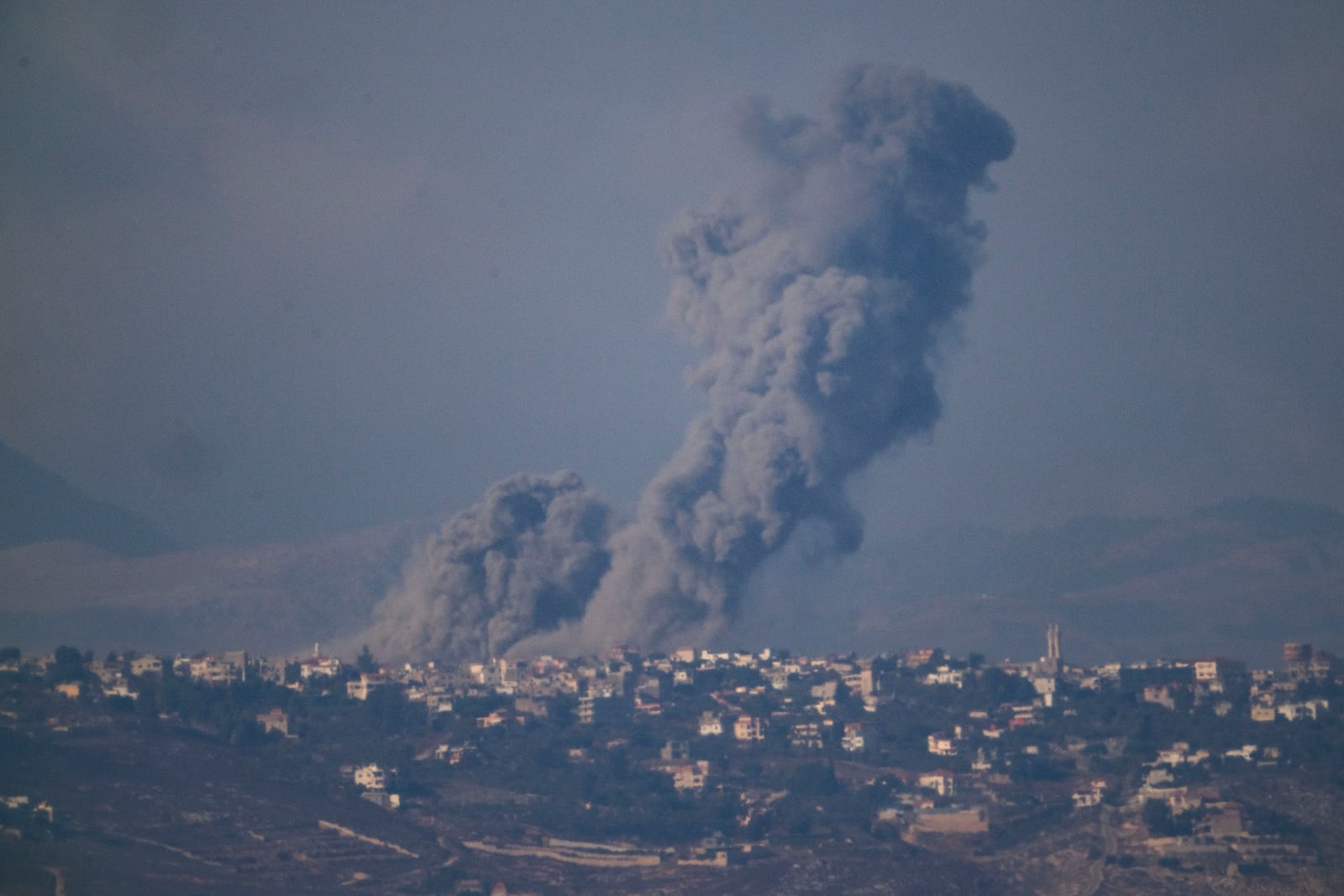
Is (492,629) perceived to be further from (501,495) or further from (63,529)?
(63,529)

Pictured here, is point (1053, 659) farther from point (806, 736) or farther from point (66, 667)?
point (66, 667)

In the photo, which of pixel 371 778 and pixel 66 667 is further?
pixel 66 667

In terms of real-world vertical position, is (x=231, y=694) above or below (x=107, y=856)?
above

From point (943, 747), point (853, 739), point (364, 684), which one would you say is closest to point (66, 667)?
point (364, 684)

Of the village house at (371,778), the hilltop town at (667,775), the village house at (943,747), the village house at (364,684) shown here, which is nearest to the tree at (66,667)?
the hilltop town at (667,775)

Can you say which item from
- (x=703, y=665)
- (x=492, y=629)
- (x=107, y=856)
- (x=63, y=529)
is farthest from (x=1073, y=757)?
(x=63, y=529)
